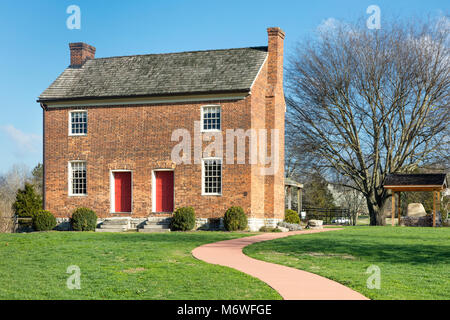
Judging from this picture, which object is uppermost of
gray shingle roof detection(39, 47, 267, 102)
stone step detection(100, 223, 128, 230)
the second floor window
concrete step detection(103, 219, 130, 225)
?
gray shingle roof detection(39, 47, 267, 102)

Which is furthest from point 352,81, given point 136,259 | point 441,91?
point 136,259

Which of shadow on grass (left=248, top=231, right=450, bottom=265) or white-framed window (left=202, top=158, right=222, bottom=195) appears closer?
shadow on grass (left=248, top=231, right=450, bottom=265)

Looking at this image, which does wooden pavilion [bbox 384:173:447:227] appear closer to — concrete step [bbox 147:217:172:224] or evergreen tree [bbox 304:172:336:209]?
concrete step [bbox 147:217:172:224]

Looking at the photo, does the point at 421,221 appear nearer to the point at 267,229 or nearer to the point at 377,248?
the point at 267,229

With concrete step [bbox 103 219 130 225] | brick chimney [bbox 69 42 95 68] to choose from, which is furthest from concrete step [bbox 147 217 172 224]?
brick chimney [bbox 69 42 95 68]

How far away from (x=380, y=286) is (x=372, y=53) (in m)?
27.6

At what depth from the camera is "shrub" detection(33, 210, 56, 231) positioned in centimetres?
2823

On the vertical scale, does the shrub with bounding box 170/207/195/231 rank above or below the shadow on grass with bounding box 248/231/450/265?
above

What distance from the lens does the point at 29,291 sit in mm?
9977

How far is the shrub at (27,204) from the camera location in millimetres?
29156

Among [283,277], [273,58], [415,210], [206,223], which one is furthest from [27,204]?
[415,210]

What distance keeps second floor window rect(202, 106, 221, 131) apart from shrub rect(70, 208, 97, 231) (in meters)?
7.21

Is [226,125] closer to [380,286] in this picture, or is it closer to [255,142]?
[255,142]
